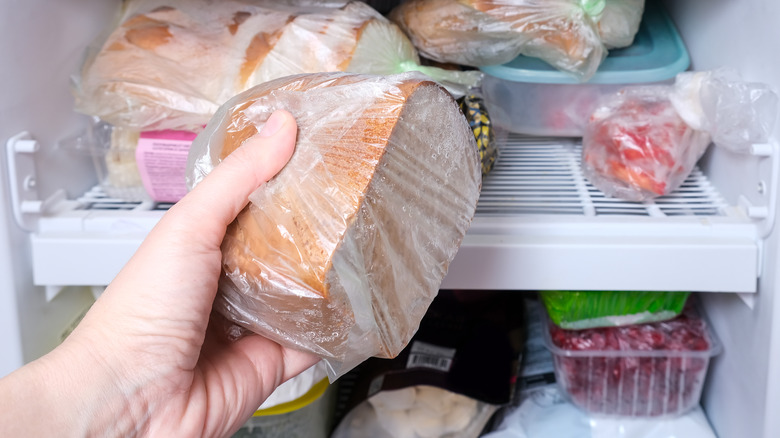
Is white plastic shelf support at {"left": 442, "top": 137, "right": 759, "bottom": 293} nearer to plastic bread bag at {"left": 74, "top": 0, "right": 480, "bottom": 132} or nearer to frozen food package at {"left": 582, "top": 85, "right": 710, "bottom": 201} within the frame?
frozen food package at {"left": 582, "top": 85, "right": 710, "bottom": 201}

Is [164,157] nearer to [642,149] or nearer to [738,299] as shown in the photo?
[642,149]

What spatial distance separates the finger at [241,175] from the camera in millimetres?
443

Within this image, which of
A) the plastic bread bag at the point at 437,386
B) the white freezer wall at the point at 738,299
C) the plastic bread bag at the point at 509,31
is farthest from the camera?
the plastic bread bag at the point at 437,386

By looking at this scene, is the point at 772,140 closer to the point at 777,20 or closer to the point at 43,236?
the point at 777,20

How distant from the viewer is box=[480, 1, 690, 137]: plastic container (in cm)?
86

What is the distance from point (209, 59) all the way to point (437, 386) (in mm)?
498

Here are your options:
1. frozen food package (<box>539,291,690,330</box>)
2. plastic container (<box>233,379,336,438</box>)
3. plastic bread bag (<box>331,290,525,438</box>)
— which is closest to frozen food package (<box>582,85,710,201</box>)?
frozen food package (<box>539,291,690,330</box>)

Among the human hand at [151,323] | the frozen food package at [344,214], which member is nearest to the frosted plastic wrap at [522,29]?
the frozen food package at [344,214]

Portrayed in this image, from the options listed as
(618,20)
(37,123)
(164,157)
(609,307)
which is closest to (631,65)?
(618,20)

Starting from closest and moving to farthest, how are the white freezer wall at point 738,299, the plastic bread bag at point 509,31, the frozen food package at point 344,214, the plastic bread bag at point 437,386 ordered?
the frozen food package at point 344,214, the white freezer wall at point 738,299, the plastic bread bag at point 509,31, the plastic bread bag at point 437,386

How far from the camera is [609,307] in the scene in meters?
0.84

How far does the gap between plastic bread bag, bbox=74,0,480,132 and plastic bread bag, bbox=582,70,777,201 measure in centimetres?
18

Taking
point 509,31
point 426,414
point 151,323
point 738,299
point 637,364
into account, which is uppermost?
point 509,31

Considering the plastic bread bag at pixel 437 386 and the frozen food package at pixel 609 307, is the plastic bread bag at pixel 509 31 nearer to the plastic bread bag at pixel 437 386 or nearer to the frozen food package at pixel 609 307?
the frozen food package at pixel 609 307
